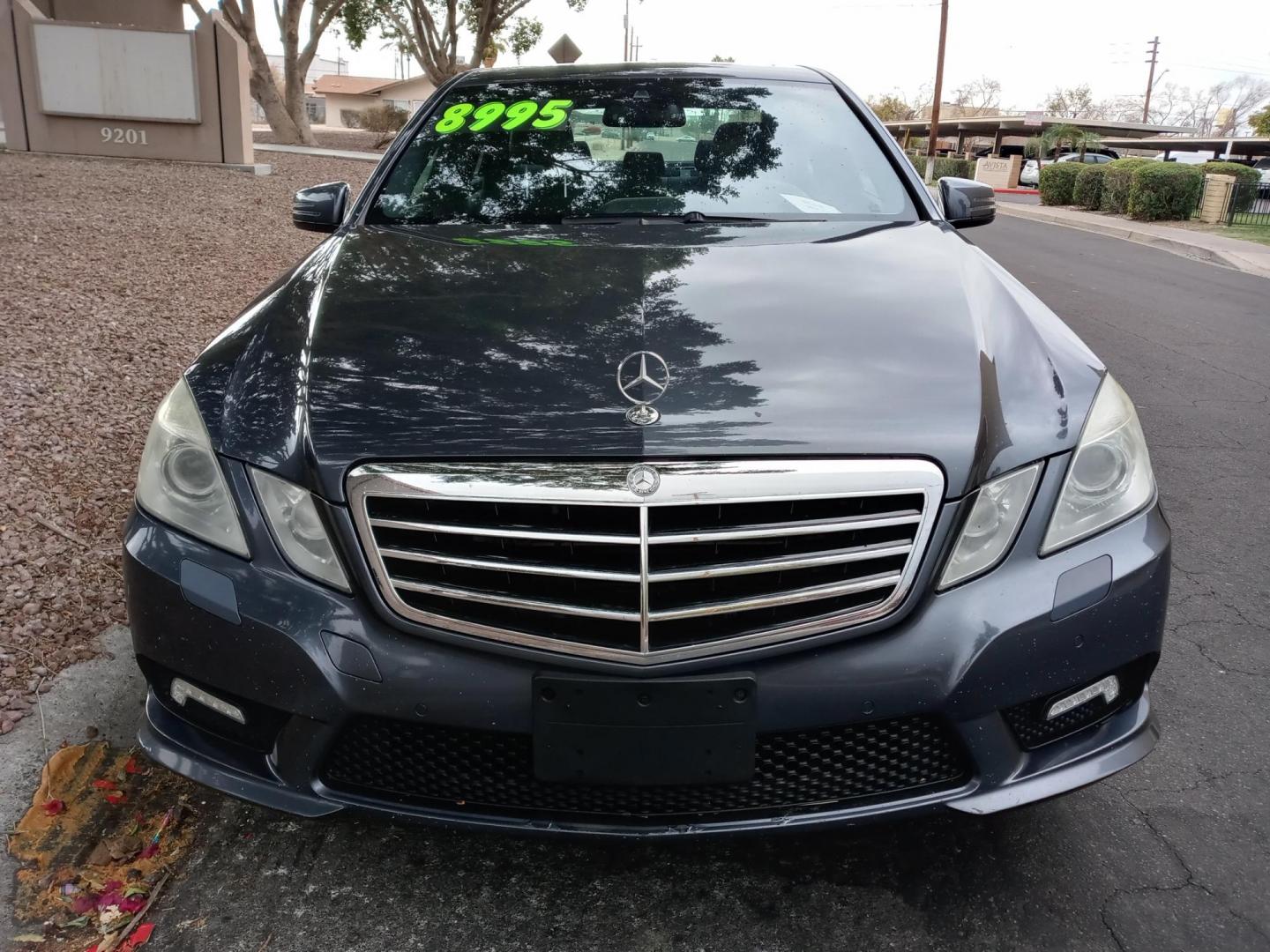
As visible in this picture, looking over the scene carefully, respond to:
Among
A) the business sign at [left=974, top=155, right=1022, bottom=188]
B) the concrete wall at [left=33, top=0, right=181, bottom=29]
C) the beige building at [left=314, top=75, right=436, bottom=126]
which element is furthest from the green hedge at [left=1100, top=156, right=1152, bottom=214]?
the beige building at [left=314, top=75, right=436, bottom=126]

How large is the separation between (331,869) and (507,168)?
2123 mm

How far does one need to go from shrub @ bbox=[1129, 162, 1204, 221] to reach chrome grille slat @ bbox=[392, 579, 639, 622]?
80.3 ft

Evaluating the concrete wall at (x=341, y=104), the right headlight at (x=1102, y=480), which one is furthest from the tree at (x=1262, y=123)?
the right headlight at (x=1102, y=480)

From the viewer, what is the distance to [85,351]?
5500mm

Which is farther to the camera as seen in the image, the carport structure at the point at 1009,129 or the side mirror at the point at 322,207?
the carport structure at the point at 1009,129

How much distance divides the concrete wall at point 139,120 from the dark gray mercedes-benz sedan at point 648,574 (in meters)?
15.6

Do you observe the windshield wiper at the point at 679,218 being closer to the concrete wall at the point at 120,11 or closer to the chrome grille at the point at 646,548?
the chrome grille at the point at 646,548

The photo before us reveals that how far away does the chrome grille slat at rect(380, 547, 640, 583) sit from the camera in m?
1.83


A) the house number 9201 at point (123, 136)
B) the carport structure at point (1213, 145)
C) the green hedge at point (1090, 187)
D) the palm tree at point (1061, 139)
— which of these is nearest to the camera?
the house number 9201 at point (123, 136)

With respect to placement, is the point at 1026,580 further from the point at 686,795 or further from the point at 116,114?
the point at 116,114

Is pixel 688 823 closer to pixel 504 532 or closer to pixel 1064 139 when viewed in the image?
pixel 504 532

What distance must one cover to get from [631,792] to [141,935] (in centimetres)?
102

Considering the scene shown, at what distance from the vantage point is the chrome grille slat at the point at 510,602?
1.84 meters

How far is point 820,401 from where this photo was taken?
1.95 metres
